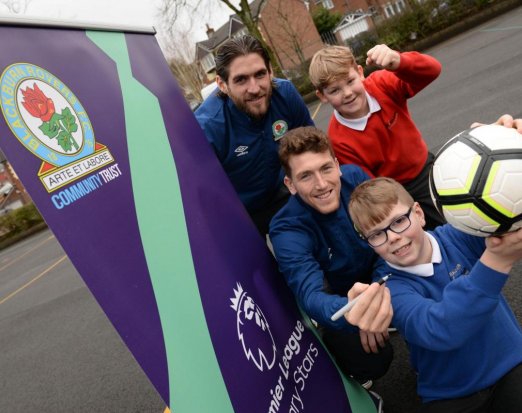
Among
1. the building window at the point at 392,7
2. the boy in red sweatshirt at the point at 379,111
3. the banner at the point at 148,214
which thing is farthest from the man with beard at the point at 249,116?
the building window at the point at 392,7

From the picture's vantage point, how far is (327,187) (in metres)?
2.04

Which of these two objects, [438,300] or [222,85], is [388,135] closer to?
[222,85]

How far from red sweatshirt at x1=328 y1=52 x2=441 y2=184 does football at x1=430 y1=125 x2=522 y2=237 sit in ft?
3.78

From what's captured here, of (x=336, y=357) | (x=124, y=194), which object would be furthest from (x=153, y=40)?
(x=336, y=357)

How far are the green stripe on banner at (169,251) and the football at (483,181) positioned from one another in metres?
0.93

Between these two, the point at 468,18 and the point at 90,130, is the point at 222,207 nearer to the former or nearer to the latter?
the point at 90,130

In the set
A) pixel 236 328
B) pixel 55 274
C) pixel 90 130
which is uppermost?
Result: pixel 90 130

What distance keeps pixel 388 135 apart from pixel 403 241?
48.1 inches

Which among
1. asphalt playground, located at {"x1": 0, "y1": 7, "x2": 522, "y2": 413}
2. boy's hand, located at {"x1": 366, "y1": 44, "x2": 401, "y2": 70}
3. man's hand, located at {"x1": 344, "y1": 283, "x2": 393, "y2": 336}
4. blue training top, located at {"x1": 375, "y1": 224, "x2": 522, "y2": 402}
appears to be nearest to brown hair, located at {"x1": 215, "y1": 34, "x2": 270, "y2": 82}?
boy's hand, located at {"x1": 366, "y1": 44, "x2": 401, "y2": 70}

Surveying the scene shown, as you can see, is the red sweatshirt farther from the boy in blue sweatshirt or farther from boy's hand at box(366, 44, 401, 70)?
the boy in blue sweatshirt

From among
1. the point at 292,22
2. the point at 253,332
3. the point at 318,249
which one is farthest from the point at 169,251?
the point at 292,22

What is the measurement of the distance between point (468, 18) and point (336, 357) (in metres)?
18.3

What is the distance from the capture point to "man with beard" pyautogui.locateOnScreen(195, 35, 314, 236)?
2479 millimetres

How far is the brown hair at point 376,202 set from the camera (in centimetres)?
166
